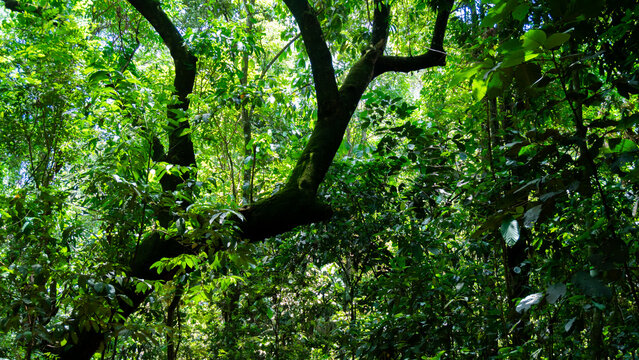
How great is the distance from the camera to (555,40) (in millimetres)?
771

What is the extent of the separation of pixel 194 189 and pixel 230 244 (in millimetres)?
541

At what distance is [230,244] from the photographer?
5.78 ft

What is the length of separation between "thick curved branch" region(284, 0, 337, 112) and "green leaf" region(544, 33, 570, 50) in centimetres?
228

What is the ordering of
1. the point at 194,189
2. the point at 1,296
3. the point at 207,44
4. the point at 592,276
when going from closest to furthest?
the point at 592,276 → the point at 1,296 → the point at 194,189 → the point at 207,44

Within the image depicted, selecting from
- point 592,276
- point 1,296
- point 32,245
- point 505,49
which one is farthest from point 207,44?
point 592,276

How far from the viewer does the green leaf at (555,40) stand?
759mm

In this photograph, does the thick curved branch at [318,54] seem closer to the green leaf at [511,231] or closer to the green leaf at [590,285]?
the green leaf at [511,231]

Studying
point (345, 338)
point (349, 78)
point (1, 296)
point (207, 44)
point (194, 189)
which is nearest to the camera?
point (1, 296)

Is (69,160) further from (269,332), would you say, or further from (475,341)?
(475,341)

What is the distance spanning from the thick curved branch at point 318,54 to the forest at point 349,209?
1cm

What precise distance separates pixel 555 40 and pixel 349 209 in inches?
93.8

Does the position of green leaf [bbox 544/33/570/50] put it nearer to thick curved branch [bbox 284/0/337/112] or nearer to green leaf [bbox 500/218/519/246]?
green leaf [bbox 500/218/519/246]

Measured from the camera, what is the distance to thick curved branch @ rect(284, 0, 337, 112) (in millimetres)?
3006

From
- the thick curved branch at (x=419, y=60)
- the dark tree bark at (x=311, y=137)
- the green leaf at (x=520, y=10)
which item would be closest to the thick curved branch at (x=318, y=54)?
the dark tree bark at (x=311, y=137)
